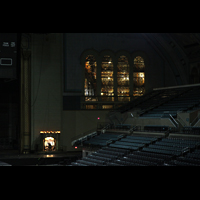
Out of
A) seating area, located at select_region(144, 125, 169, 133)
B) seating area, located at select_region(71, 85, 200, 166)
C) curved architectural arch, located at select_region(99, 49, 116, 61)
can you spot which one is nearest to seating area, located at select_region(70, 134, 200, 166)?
seating area, located at select_region(71, 85, 200, 166)

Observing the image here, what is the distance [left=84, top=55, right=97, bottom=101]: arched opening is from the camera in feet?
93.5

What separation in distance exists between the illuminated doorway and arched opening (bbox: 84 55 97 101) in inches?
173

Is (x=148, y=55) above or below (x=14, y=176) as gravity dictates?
above

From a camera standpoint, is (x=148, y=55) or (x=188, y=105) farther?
(x=148, y=55)

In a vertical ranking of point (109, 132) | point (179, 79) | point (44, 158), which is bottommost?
point (44, 158)

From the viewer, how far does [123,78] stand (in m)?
29.3

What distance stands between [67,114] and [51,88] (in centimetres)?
244

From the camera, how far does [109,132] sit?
26.0 m

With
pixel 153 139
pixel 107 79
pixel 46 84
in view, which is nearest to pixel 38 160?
pixel 46 84

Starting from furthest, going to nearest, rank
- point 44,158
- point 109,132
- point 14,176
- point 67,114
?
point 67,114 → point 109,132 → point 44,158 → point 14,176

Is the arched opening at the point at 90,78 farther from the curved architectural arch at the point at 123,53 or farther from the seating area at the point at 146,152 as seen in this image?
the seating area at the point at 146,152

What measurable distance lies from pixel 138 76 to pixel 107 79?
8.94 feet

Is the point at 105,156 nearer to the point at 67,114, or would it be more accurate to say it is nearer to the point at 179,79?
the point at 67,114

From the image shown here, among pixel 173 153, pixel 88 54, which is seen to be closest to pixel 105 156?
pixel 173 153
